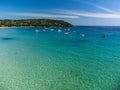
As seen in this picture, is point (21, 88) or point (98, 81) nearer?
point (21, 88)

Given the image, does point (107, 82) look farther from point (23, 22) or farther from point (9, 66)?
point (23, 22)

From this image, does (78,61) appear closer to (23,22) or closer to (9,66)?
(9,66)

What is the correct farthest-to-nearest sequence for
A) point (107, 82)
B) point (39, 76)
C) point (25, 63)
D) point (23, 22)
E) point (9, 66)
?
point (23, 22) < point (25, 63) < point (9, 66) < point (39, 76) < point (107, 82)

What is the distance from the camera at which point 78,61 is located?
14828 millimetres

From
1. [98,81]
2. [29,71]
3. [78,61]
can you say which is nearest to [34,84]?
[29,71]

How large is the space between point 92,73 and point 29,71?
15.5ft

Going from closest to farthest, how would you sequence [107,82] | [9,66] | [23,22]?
[107,82], [9,66], [23,22]

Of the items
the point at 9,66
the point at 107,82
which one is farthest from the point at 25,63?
the point at 107,82

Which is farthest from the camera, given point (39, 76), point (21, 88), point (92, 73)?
point (92, 73)

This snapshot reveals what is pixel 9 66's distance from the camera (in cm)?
1306

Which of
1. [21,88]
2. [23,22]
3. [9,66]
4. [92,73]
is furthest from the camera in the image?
[23,22]

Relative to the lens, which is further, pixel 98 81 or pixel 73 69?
pixel 73 69

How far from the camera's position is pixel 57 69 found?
12.3 metres

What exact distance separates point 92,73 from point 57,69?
105 inches
